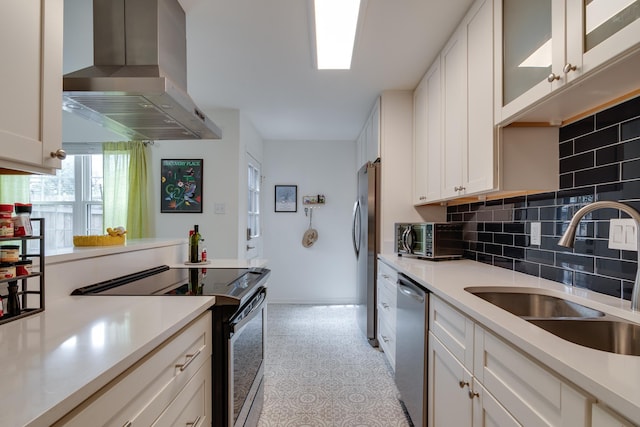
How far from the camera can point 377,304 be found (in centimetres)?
297

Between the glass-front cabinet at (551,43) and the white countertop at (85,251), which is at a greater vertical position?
the glass-front cabinet at (551,43)

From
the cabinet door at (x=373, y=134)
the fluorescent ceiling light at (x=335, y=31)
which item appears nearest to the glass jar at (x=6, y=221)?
the fluorescent ceiling light at (x=335, y=31)

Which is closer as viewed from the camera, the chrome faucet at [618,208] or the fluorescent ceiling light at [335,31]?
the chrome faucet at [618,208]

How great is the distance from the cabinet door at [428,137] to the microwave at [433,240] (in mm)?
229

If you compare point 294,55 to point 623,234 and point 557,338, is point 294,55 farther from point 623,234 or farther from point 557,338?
→ point 557,338

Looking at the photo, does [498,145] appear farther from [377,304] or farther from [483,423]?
[377,304]

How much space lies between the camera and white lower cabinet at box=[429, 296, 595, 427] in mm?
711

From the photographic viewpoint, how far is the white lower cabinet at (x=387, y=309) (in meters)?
2.30

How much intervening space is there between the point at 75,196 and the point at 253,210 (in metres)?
2.02

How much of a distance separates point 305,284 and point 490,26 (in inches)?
149

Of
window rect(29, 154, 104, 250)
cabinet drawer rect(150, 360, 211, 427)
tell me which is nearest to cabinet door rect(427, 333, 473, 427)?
cabinet drawer rect(150, 360, 211, 427)

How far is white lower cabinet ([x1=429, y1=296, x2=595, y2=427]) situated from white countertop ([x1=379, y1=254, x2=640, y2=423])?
5 cm

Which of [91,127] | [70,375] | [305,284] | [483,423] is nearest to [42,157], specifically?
[70,375]

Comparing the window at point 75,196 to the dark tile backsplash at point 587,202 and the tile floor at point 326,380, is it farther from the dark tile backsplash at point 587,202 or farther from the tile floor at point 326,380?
the dark tile backsplash at point 587,202
